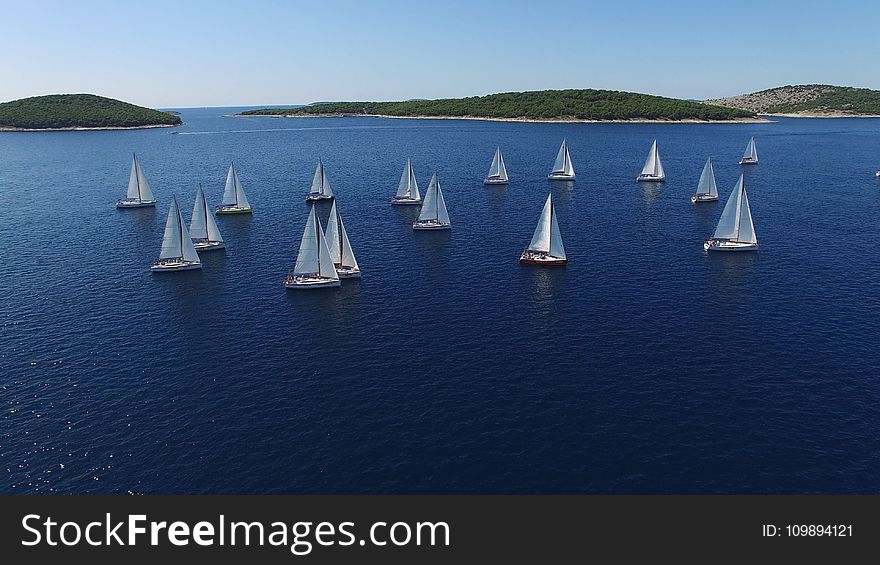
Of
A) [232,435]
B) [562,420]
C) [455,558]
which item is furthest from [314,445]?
[562,420]

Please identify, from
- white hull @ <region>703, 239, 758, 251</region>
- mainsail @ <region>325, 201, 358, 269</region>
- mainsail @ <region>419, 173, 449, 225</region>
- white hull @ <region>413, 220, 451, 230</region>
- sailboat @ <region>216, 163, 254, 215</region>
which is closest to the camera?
mainsail @ <region>325, 201, 358, 269</region>

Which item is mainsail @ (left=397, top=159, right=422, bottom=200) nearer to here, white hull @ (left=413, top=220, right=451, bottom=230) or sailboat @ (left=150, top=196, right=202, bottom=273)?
white hull @ (left=413, top=220, right=451, bottom=230)

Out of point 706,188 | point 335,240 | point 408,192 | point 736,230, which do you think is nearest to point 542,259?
point 335,240

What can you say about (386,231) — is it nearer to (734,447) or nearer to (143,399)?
(143,399)

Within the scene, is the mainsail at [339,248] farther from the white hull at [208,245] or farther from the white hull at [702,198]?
the white hull at [702,198]

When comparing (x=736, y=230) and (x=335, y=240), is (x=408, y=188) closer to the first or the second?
(x=335, y=240)

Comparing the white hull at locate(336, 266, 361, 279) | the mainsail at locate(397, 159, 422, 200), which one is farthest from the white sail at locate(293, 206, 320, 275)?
the mainsail at locate(397, 159, 422, 200)

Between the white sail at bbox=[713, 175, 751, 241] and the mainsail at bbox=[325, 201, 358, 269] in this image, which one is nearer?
the mainsail at bbox=[325, 201, 358, 269]
